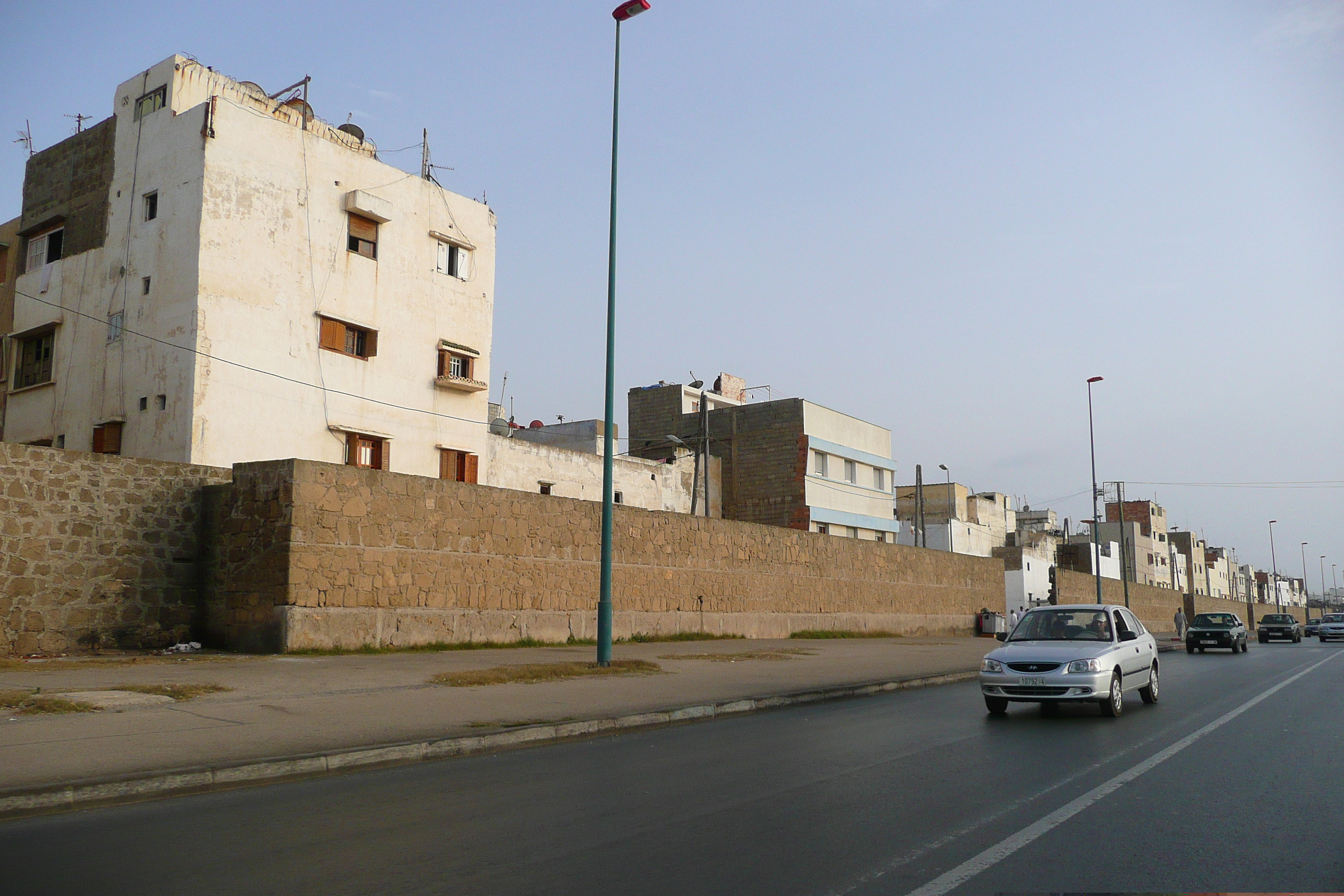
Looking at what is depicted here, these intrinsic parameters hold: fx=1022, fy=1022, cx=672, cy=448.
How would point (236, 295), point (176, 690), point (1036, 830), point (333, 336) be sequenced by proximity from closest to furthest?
point (1036, 830) < point (176, 690) < point (236, 295) < point (333, 336)

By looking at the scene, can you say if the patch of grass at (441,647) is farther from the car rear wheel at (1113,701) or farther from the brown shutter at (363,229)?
the brown shutter at (363,229)

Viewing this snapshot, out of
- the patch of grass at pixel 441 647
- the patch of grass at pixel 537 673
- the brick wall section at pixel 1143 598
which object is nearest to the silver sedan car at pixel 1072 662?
the patch of grass at pixel 537 673

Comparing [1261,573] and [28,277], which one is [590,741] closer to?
[28,277]

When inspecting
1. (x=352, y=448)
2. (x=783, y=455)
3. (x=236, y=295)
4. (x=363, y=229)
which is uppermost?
(x=363, y=229)

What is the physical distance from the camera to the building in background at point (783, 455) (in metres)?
47.1

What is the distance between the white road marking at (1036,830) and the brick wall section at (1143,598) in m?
42.7

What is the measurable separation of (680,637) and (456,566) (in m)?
8.06

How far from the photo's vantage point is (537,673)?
15.0 m

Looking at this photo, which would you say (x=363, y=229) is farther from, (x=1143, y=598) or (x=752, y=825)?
(x=1143, y=598)

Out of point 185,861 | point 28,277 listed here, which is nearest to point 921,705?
point 185,861

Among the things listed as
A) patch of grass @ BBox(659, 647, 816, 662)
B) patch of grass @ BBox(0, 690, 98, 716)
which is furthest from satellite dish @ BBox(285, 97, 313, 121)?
patch of grass @ BBox(0, 690, 98, 716)

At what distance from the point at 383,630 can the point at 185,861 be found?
1303 centimetres

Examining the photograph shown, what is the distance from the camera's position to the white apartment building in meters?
28.3

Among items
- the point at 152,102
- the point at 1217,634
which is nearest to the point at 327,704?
the point at 152,102
